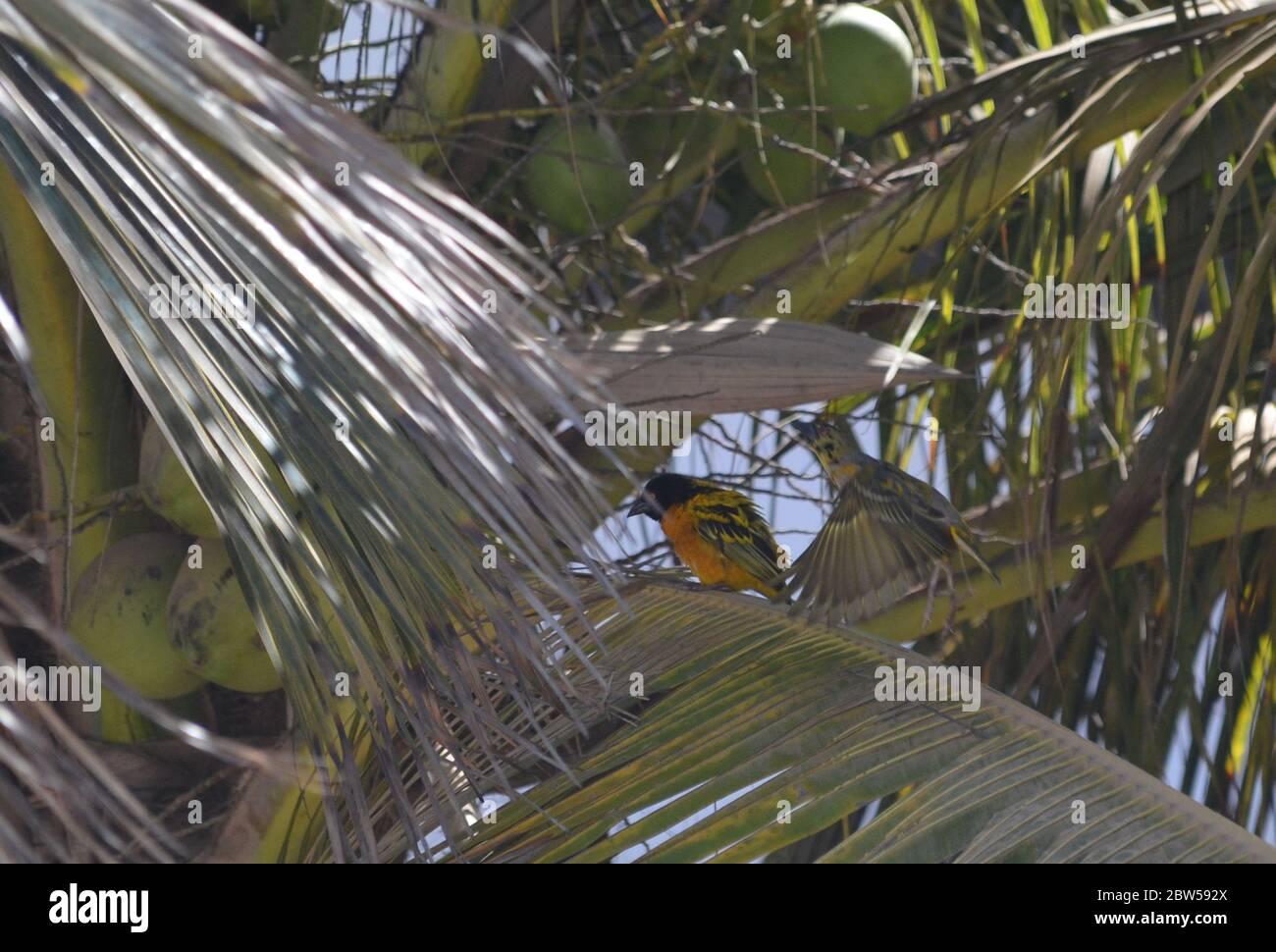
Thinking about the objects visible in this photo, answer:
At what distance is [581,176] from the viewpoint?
3.35m

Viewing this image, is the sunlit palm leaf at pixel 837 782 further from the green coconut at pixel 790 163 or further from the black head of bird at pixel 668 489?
the green coconut at pixel 790 163

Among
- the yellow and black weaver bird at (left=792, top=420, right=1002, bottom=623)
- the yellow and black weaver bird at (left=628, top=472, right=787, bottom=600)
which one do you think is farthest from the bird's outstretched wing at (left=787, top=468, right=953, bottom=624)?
the yellow and black weaver bird at (left=628, top=472, right=787, bottom=600)

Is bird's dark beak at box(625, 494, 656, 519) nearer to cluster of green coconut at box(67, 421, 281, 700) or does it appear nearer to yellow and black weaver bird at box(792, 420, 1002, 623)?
yellow and black weaver bird at box(792, 420, 1002, 623)

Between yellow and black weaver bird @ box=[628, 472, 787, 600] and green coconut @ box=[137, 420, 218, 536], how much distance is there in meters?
1.28

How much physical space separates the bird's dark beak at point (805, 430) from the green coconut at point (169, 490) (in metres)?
1.54

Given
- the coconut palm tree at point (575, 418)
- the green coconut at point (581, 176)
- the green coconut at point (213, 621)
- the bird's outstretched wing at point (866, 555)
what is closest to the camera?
the coconut palm tree at point (575, 418)

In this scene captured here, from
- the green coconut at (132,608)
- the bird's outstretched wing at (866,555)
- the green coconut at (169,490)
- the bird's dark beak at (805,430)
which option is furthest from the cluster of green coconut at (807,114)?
the green coconut at (132,608)

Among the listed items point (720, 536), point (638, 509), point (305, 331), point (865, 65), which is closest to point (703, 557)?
point (720, 536)

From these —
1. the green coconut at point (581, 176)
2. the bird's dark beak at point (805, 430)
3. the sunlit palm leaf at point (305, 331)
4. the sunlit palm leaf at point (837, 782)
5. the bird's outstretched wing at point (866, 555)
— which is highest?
the green coconut at point (581, 176)

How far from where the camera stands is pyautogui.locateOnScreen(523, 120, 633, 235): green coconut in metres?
3.37

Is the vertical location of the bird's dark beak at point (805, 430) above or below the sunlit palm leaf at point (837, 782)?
above

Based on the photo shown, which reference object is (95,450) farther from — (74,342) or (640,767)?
(640,767)

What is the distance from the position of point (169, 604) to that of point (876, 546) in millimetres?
1318

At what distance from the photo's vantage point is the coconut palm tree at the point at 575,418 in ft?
4.76
